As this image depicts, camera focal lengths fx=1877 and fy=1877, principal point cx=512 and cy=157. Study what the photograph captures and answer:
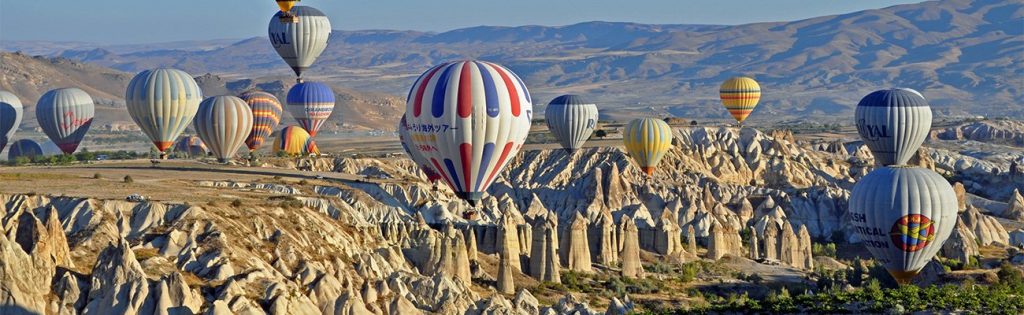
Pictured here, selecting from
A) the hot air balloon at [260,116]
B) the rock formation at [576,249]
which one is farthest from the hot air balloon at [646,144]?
the rock formation at [576,249]

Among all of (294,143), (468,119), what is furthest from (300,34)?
(468,119)

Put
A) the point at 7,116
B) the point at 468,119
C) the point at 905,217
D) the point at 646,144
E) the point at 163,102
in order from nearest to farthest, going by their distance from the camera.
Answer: the point at 905,217
the point at 468,119
the point at 163,102
the point at 646,144
the point at 7,116

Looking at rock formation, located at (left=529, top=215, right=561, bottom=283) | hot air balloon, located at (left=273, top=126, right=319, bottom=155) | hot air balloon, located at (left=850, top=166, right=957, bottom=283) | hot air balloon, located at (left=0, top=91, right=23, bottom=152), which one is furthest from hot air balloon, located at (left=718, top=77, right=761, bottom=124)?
hot air balloon, located at (left=850, top=166, right=957, bottom=283)

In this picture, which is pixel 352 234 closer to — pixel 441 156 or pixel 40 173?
pixel 441 156

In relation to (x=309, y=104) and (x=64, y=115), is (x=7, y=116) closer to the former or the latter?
(x=64, y=115)

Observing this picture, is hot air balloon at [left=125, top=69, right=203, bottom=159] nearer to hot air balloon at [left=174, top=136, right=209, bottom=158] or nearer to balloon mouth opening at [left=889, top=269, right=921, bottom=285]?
hot air balloon at [left=174, top=136, right=209, bottom=158]
